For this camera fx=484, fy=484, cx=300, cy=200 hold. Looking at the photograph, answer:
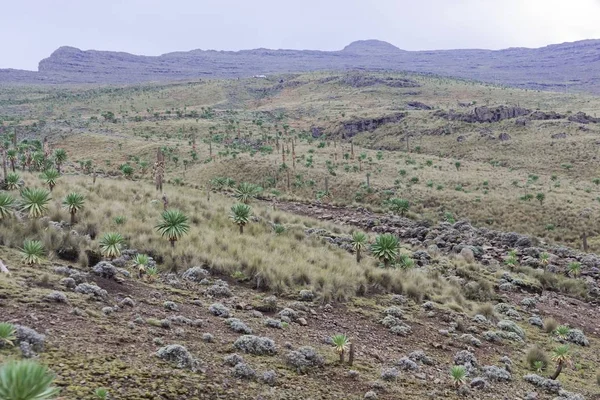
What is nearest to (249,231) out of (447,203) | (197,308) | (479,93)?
(197,308)

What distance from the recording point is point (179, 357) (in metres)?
9.08

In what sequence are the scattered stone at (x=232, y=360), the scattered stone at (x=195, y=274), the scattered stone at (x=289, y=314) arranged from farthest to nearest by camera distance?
1. the scattered stone at (x=195, y=274)
2. the scattered stone at (x=289, y=314)
3. the scattered stone at (x=232, y=360)

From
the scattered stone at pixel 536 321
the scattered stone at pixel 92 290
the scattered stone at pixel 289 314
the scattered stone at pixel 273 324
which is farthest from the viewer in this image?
the scattered stone at pixel 536 321

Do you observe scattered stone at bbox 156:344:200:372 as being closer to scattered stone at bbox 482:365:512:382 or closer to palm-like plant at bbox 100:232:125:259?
palm-like plant at bbox 100:232:125:259

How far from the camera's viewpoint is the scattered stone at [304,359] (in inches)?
410

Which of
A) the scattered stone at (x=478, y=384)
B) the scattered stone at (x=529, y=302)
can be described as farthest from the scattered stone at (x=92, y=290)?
the scattered stone at (x=529, y=302)

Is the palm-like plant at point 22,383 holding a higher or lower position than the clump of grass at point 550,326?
higher

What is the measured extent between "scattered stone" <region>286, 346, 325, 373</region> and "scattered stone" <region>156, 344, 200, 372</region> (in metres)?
2.19

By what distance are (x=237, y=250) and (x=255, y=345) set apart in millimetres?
7737

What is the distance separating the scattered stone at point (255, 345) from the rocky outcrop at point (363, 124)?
256 ft

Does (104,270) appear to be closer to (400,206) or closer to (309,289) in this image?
(309,289)

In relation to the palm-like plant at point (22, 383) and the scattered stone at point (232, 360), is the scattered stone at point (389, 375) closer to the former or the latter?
the scattered stone at point (232, 360)

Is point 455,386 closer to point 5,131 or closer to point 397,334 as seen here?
Answer: point 397,334

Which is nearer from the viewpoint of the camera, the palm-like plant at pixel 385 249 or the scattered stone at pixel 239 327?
the scattered stone at pixel 239 327
